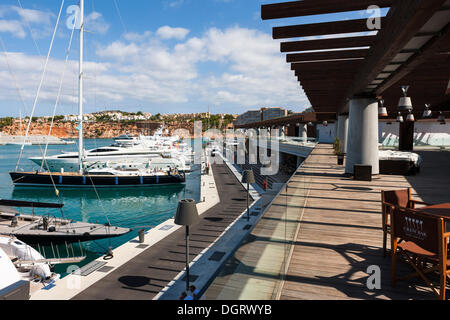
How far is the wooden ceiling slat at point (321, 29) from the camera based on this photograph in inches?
202

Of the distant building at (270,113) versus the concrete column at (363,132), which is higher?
the distant building at (270,113)

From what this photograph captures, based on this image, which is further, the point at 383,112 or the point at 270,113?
the point at 270,113

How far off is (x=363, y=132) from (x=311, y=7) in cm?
830

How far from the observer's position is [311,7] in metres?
4.36

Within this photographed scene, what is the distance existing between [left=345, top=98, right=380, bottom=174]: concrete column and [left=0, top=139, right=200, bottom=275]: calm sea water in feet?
53.8

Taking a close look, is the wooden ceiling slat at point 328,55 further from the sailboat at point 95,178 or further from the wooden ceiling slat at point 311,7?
the sailboat at point 95,178

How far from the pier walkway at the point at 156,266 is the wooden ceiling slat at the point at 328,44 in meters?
9.51

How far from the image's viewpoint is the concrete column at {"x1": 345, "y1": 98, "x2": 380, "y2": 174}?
1111 centimetres

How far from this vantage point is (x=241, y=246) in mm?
2676

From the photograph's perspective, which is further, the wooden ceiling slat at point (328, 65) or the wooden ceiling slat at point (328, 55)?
the wooden ceiling slat at point (328, 65)

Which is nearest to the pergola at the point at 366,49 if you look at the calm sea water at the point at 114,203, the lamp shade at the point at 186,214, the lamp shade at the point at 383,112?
the lamp shade at the point at 383,112

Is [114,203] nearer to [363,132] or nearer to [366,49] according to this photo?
[363,132]

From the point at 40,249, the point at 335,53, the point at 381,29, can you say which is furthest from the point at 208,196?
the point at 381,29

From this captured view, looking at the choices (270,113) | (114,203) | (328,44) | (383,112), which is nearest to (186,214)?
(328,44)
